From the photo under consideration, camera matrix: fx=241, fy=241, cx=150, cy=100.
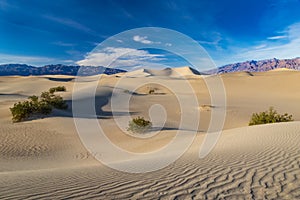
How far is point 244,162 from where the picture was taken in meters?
5.89

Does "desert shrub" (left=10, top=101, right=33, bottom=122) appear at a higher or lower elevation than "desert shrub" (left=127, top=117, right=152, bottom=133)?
higher

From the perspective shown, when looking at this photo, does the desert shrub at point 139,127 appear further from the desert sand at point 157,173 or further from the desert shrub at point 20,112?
the desert shrub at point 20,112

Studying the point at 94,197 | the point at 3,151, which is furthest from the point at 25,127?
the point at 94,197

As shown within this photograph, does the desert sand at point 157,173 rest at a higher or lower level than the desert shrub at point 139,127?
lower

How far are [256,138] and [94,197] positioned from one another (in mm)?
7397

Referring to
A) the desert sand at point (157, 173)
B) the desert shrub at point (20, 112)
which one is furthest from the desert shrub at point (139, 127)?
the desert shrub at point (20, 112)

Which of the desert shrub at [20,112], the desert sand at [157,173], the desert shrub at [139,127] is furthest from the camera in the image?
the desert shrub at [20,112]

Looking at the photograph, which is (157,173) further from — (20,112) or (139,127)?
(20,112)

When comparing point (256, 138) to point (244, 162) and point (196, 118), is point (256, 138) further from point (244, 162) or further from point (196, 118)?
point (196, 118)

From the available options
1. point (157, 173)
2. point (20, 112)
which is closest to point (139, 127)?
point (20, 112)

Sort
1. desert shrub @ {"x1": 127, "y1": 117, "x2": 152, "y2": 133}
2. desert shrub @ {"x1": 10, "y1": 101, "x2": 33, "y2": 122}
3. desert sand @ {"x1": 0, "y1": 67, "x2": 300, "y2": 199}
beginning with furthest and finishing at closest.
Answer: desert shrub @ {"x1": 10, "y1": 101, "x2": 33, "y2": 122} < desert shrub @ {"x1": 127, "y1": 117, "x2": 152, "y2": 133} < desert sand @ {"x1": 0, "y1": 67, "x2": 300, "y2": 199}

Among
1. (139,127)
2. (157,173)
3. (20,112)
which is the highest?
(20,112)

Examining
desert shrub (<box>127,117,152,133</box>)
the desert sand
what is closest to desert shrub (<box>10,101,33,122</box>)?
the desert sand

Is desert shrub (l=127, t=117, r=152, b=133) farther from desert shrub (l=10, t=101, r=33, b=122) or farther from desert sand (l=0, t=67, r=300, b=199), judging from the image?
desert shrub (l=10, t=101, r=33, b=122)
